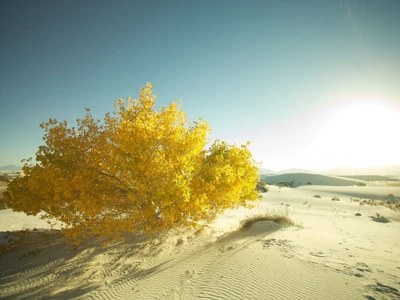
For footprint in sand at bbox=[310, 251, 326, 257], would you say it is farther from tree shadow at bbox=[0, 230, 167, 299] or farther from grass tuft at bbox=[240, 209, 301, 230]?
tree shadow at bbox=[0, 230, 167, 299]

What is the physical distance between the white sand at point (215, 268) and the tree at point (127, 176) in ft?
4.24

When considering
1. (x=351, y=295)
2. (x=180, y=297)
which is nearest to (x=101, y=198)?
(x=180, y=297)

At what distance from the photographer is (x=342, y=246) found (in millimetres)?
7094

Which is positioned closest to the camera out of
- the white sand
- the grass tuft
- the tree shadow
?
the white sand

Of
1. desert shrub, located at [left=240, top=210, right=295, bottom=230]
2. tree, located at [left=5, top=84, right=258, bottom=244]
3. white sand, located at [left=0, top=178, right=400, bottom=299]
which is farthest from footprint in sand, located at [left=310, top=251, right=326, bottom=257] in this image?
desert shrub, located at [left=240, top=210, right=295, bottom=230]

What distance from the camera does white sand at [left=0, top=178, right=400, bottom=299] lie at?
176 inches

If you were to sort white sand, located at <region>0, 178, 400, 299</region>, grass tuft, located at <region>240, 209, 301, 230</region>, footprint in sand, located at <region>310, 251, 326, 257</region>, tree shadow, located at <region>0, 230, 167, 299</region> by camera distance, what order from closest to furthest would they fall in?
white sand, located at <region>0, 178, 400, 299</region>
tree shadow, located at <region>0, 230, 167, 299</region>
footprint in sand, located at <region>310, 251, 326, 257</region>
grass tuft, located at <region>240, 209, 301, 230</region>

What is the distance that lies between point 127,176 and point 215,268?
392cm

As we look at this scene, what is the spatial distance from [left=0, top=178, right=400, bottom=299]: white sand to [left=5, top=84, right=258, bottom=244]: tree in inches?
50.9

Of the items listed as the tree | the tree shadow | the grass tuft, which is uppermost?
the tree

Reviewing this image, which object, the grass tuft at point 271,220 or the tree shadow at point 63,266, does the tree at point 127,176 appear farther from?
the grass tuft at point 271,220

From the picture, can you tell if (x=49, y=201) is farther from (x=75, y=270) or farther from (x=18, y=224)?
(x=18, y=224)

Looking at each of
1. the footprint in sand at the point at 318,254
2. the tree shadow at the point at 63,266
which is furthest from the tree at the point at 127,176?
the footprint in sand at the point at 318,254

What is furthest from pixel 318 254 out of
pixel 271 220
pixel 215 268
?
pixel 271 220
